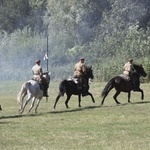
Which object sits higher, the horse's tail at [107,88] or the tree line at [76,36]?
the tree line at [76,36]

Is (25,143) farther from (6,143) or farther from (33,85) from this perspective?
(33,85)

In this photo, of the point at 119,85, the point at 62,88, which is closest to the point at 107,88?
the point at 119,85

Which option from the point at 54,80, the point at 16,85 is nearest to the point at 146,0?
the point at 54,80

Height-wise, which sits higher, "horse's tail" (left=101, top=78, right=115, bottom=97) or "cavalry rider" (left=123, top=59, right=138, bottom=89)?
"cavalry rider" (left=123, top=59, right=138, bottom=89)

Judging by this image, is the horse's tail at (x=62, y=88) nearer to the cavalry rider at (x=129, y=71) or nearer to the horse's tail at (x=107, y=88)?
the horse's tail at (x=107, y=88)

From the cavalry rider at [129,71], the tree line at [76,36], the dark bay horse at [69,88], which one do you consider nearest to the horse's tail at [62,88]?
the dark bay horse at [69,88]

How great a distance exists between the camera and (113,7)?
62219mm

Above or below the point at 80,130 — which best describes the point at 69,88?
above

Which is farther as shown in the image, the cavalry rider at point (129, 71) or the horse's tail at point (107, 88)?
the cavalry rider at point (129, 71)

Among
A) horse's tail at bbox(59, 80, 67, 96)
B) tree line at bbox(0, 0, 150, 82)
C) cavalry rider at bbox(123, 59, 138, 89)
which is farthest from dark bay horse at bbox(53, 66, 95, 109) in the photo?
tree line at bbox(0, 0, 150, 82)

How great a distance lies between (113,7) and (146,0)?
13.7 ft

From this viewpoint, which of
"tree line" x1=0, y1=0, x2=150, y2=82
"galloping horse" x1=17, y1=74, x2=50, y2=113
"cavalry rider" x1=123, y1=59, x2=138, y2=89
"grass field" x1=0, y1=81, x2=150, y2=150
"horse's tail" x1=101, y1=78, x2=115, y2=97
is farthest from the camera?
"tree line" x1=0, y1=0, x2=150, y2=82

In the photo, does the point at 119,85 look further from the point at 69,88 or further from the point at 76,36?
the point at 76,36

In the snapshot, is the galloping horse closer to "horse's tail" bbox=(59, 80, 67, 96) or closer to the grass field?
the grass field
